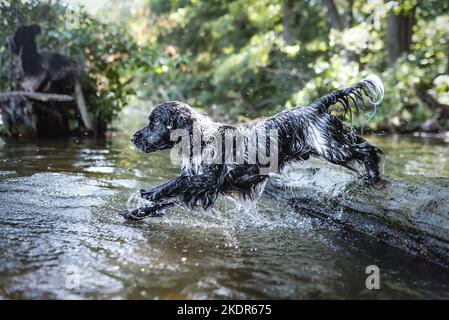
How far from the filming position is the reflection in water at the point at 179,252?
9.82ft

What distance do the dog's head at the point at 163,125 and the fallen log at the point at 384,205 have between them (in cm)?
198

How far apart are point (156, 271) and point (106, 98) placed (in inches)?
366

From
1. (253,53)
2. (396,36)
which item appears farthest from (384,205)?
(253,53)

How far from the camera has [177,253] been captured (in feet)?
12.0

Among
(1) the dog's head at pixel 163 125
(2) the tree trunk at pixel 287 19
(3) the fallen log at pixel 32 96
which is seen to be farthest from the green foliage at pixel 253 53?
(1) the dog's head at pixel 163 125

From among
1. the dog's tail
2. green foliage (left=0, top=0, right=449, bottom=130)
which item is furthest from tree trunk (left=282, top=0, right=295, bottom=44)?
the dog's tail

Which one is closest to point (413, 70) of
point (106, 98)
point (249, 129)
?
point (106, 98)

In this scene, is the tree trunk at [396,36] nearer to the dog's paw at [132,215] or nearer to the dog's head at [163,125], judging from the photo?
the dog's head at [163,125]

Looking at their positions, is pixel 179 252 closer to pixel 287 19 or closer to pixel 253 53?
pixel 253 53

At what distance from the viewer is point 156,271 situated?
324 cm

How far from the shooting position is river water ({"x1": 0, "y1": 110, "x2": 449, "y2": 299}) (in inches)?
117

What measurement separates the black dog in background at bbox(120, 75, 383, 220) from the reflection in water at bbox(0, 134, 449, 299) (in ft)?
1.08

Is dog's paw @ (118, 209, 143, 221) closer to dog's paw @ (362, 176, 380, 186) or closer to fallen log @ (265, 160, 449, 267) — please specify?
fallen log @ (265, 160, 449, 267)

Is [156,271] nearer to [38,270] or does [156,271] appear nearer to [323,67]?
[38,270]
